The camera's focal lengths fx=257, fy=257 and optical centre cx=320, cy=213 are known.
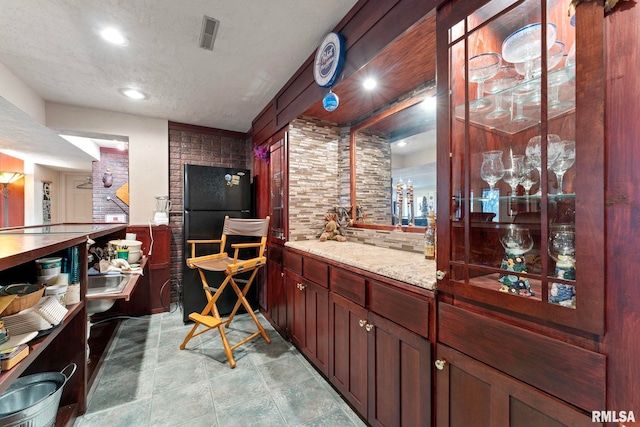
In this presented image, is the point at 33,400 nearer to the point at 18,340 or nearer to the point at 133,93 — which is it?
the point at 18,340

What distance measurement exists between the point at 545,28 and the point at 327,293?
162cm

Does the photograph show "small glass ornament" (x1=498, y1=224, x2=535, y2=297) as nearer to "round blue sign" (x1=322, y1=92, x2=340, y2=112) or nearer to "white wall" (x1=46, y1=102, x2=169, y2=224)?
"round blue sign" (x1=322, y1=92, x2=340, y2=112)

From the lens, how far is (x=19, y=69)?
7.21 ft

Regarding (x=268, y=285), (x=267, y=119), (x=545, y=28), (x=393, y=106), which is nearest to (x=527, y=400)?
(x=545, y=28)

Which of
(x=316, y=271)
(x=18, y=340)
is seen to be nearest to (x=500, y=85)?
(x=316, y=271)

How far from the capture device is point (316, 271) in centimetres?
190

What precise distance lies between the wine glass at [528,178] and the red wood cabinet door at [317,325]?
1.25 meters

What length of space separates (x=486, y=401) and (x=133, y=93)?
359 centimetres

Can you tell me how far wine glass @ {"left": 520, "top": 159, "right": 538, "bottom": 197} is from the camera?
3.26 feet

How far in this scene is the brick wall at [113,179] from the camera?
15.8 feet

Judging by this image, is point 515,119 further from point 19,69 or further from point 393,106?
point 19,69

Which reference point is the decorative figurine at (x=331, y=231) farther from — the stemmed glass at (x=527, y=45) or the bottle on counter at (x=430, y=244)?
the stemmed glass at (x=527, y=45)

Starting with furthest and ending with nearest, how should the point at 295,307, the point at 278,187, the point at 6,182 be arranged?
the point at 6,182 < the point at 278,187 < the point at 295,307

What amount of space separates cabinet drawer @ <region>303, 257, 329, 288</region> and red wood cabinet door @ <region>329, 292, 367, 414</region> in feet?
0.41
